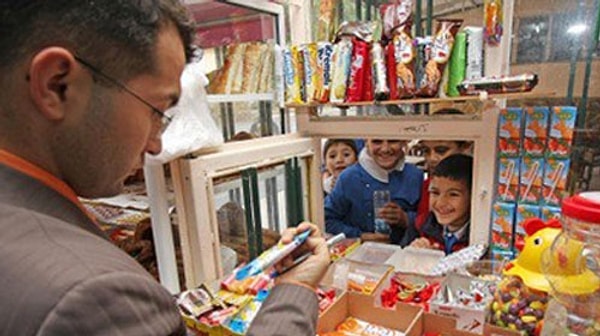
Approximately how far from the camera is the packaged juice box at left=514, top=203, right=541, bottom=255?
1155 mm

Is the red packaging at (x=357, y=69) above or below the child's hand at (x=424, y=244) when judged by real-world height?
above

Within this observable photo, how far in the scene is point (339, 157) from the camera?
8.03 feet

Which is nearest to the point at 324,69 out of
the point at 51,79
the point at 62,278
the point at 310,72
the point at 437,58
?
the point at 310,72

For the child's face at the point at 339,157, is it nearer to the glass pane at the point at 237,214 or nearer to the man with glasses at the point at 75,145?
the glass pane at the point at 237,214

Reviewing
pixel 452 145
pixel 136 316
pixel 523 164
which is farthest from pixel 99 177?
pixel 452 145

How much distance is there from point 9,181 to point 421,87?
3.50 feet

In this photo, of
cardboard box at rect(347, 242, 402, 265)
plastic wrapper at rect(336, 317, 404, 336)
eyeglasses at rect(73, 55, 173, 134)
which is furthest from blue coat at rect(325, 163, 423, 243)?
eyeglasses at rect(73, 55, 173, 134)

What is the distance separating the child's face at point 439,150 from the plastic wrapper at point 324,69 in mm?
717

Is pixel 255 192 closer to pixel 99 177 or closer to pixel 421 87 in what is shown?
pixel 421 87

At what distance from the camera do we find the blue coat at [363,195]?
80.5 inches

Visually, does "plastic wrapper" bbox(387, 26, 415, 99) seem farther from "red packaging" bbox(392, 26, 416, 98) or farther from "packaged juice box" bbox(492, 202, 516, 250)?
"packaged juice box" bbox(492, 202, 516, 250)

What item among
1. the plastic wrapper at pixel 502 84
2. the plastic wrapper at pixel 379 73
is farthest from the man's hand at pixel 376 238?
the plastic wrapper at pixel 502 84

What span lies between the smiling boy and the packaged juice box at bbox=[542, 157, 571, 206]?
0.39 metres

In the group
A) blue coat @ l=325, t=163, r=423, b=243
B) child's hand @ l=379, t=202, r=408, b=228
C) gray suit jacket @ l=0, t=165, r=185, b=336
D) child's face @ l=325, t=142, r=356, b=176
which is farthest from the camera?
child's face @ l=325, t=142, r=356, b=176
